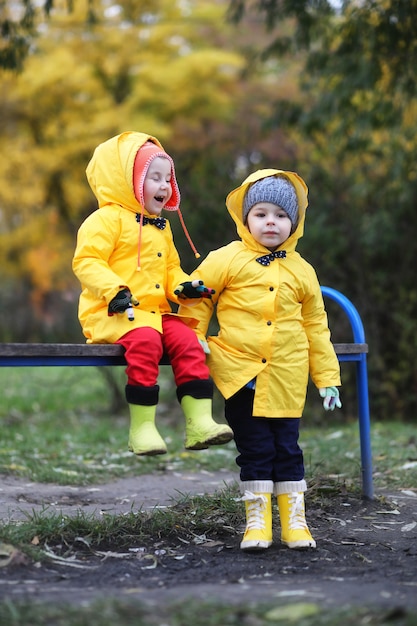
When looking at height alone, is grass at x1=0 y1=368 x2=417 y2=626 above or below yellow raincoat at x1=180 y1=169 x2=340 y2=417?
below

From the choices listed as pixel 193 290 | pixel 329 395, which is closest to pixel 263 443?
pixel 329 395

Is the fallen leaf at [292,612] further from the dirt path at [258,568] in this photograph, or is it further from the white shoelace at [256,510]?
the white shoelace at [256,510]

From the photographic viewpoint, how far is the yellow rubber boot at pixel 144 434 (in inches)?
140

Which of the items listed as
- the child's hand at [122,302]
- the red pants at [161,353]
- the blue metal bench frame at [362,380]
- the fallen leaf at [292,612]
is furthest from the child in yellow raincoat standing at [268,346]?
the fallen leaf at [292,612]

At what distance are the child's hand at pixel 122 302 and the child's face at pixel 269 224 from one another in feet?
2.13

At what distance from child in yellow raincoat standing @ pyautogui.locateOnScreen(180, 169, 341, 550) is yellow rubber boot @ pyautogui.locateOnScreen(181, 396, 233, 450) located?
0.14 m

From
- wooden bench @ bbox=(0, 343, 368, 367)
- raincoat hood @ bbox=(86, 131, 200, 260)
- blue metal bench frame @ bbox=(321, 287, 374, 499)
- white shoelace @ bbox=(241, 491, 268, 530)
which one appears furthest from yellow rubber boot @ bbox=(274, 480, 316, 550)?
raincoat hood @ bbox=(86, 131, 200, 260)

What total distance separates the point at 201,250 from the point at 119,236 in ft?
14.8

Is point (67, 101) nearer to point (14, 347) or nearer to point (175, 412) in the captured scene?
point (175, 412)

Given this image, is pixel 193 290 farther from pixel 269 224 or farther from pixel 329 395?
pixel 329 395

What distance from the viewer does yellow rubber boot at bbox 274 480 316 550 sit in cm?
368

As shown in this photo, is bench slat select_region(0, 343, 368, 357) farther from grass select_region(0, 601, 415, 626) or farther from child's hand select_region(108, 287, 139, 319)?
grass select_region(0, 601, 415, 626)

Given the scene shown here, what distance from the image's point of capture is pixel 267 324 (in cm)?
378

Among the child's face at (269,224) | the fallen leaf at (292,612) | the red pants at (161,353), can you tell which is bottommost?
the fallen leaf at (292,612)
